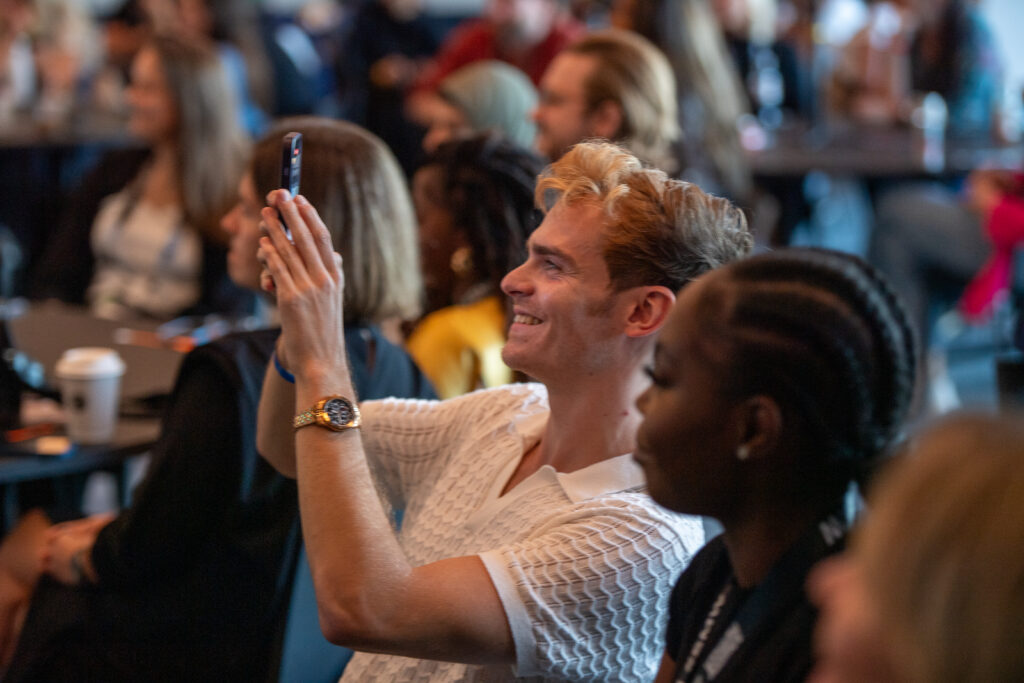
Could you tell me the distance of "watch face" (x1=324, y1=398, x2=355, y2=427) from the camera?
1.21 m

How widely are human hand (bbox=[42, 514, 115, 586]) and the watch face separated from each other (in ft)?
2.71

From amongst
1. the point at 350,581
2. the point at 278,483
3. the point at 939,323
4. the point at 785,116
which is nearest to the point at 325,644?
the point at 278,483

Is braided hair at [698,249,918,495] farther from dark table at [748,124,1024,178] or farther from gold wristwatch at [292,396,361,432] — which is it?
dark table at [748,124,1024,178]

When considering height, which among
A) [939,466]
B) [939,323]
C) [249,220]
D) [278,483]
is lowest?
[939,323]

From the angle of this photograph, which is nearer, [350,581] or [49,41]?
[350,581]

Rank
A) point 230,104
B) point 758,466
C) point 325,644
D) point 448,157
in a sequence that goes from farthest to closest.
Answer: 1. point 230,104
2. point 448,157
3. point 325,644
4. point 758,466

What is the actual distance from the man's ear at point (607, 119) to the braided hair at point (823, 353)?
1973 mm

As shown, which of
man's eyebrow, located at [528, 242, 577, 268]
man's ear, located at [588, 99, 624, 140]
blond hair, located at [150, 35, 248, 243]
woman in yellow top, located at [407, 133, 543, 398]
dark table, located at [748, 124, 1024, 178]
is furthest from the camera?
dark table, located at [748, 124, 1024, 178]

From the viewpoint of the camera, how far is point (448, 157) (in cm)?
241

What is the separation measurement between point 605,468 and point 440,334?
3.26ft

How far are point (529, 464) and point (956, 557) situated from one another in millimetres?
873

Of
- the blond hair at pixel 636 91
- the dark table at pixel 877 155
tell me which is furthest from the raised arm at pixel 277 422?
the dark table at pixel 877 155

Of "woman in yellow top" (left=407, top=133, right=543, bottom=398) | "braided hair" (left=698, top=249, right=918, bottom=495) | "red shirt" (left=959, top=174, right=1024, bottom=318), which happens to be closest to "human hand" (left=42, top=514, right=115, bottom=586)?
"woman in yellow top" (left=407, top=133, right=543, bottom=398)

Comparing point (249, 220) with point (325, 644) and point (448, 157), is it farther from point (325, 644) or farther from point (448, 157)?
point (325, 644)
